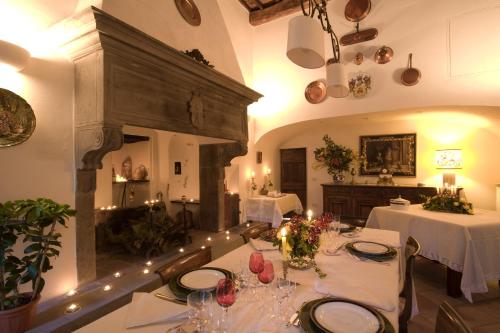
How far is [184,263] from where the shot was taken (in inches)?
67.6

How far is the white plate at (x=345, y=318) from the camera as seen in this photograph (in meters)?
1.01

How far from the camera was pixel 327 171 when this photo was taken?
685cm

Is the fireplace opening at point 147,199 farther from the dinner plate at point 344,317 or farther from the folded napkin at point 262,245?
the dinner plate at point 344,317

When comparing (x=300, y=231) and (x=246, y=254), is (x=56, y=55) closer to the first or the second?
(x=246, y=254)

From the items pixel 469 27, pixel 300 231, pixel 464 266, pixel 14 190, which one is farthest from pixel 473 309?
pixel 14 190

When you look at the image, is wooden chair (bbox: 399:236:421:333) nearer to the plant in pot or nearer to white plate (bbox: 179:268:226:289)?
white plate (bbox: 179:268:226:289)

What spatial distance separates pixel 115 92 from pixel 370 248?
265cm

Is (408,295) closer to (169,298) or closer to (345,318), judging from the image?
(345,318)

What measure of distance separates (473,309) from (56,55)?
4.84m

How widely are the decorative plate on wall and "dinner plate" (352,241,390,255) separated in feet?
9.50

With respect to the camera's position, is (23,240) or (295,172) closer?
(23,240)

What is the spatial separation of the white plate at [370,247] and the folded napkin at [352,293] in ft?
1.99

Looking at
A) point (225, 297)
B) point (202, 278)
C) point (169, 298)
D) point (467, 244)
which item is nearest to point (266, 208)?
point (467, 244)

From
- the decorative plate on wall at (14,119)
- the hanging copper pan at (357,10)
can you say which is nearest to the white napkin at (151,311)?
the decorative plate on wall at (14,119)
